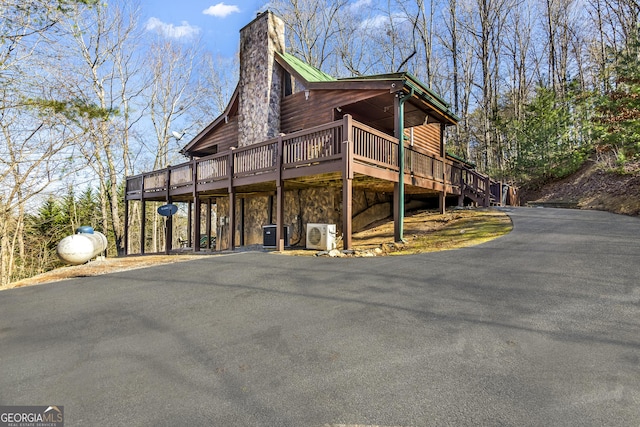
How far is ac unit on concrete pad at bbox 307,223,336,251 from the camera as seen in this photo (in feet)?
30.4

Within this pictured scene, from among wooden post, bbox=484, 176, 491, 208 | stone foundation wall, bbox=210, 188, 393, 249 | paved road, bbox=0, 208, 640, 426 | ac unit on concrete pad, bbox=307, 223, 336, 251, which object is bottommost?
paved road, bbox=0, 208, 640, 426

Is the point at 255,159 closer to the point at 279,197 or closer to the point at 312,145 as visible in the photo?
the point at 279,197

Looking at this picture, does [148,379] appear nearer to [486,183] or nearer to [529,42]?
[486,183]

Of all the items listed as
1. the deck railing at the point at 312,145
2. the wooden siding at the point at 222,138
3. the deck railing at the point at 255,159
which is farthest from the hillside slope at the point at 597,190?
the wooden siding at the point at 222,138

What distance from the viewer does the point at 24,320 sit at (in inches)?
184

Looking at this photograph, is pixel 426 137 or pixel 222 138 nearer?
pixel 426 137

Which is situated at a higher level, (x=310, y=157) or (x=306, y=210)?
(x=310, y=157)

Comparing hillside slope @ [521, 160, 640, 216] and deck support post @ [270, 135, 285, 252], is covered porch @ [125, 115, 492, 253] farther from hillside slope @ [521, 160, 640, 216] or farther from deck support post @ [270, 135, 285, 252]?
hillside slope @ [521, 160, 640, 216]

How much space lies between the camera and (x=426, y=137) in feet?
52.1

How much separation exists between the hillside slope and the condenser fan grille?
9.85 metres

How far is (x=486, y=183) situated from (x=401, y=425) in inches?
614

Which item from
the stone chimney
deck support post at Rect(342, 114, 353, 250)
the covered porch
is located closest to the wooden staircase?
the covered porch

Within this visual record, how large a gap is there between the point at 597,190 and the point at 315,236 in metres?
15.1

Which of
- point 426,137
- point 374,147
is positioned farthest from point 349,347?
point 426,137
